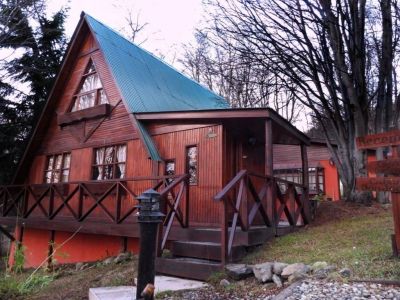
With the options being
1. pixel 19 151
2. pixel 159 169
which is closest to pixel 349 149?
pixel 159 169

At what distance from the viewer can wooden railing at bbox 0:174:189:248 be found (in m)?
7.68

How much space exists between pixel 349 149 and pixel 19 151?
48.3 feet

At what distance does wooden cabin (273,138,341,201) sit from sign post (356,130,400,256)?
11.0m

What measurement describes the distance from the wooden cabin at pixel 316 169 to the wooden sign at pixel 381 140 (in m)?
10.9

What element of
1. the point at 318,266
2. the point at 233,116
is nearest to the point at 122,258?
the point at 233,116

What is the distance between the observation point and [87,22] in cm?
1197

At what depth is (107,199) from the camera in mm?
11125

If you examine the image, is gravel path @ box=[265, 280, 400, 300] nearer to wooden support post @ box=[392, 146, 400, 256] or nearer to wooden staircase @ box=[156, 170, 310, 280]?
wooden support post @ box=[392, 146, 400, 256]

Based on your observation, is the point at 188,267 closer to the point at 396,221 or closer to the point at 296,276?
the point at 296,276

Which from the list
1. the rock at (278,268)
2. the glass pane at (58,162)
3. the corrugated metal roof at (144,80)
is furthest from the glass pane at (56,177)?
the rock at (278,268)

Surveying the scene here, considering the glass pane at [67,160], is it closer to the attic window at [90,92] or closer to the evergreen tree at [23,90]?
the attic window at [90,92]

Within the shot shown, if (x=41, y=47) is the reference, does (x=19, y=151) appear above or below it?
below

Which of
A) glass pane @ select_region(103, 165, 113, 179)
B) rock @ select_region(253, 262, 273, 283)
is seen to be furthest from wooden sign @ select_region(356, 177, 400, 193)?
glass pane @ select_region(103, 165, 113, 179)

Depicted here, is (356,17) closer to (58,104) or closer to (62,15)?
(58,104)
